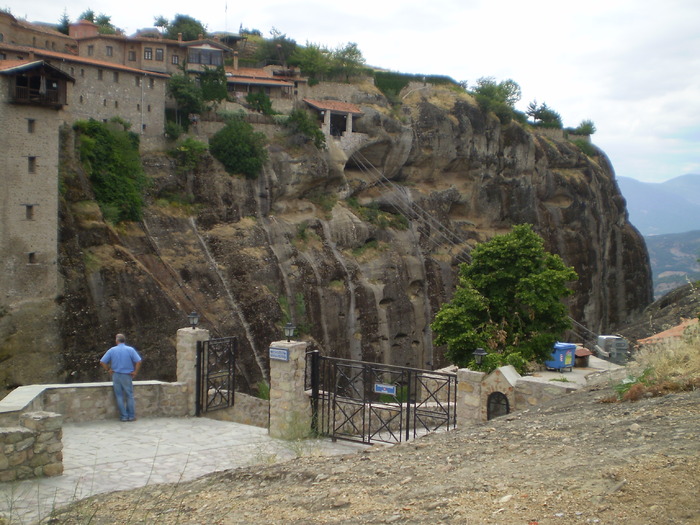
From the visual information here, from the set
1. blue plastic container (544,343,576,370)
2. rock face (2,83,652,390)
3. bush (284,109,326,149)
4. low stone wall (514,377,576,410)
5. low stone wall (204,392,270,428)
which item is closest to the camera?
low stone wall (514,377,576,410)

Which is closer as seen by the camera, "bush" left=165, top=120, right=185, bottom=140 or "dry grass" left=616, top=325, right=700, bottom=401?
"dry grass" left=616, top=325, right=700, bottom=401

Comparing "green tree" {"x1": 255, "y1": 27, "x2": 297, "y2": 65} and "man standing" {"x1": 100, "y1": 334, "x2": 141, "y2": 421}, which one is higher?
"green tree" {"x1": 255, "y1": 27, "x2": 297, "y2": 65}

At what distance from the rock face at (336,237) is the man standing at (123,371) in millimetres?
13926

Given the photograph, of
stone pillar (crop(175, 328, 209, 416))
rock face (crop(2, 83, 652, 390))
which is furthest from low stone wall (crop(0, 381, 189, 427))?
rock face (crop(2, 83, 652, 390))

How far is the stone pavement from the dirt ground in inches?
30.2

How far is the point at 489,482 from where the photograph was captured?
317 inches

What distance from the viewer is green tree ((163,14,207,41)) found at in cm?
5088

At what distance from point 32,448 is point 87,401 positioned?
401 cm

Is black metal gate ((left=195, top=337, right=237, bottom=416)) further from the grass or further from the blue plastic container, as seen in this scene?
the blue plastic container

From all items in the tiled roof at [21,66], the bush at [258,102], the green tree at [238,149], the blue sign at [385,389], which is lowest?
the blue sign at [385,389]

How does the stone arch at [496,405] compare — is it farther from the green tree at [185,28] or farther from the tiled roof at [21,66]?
the green tree at [185,28]

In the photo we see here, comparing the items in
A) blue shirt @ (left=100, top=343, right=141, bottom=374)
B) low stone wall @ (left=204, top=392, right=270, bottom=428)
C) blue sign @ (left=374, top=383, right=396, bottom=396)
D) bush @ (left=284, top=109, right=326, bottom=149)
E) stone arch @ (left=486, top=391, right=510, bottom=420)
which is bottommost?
low stone wall @ (left=204, top=392, right=270, bottom=428)

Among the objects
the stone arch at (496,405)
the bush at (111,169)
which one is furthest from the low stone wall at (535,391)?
the bush at (111,169)

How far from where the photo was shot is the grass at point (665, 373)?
10875 millimetres
